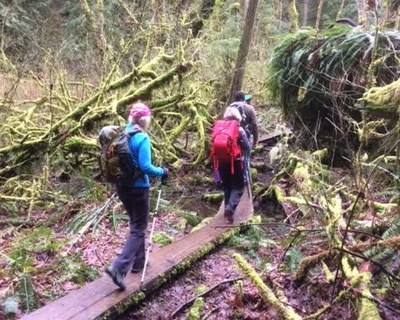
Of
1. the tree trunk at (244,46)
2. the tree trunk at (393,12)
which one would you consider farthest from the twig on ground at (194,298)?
the tree trunk at (393,12)

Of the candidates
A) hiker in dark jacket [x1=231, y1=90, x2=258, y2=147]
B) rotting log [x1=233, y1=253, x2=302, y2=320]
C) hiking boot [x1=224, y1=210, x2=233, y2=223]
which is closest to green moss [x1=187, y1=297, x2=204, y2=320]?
rotting log [x1=233, y1=253, x2=302, y2=320]

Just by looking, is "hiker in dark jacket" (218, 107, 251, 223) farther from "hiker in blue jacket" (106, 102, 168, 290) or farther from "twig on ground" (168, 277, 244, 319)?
"hiker in blue jacket" (106, 102, 168, 290)

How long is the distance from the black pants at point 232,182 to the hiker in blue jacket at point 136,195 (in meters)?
2.64

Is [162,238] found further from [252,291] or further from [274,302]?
[274,302]

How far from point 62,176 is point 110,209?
2893mm

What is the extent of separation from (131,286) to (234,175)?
11.1 feet

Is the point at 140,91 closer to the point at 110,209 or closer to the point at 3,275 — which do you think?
the point at 110,209

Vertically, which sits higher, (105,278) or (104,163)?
(104,163)

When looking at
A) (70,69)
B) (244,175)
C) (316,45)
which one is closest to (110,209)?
(244,175)

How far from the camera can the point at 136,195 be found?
5922 mm

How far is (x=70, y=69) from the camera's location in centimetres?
1720

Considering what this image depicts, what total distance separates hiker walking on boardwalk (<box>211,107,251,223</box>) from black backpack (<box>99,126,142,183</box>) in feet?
8.52

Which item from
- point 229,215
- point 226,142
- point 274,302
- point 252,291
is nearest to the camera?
point 274,302

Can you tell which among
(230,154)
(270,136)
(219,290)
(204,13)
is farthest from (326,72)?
(204,13)
